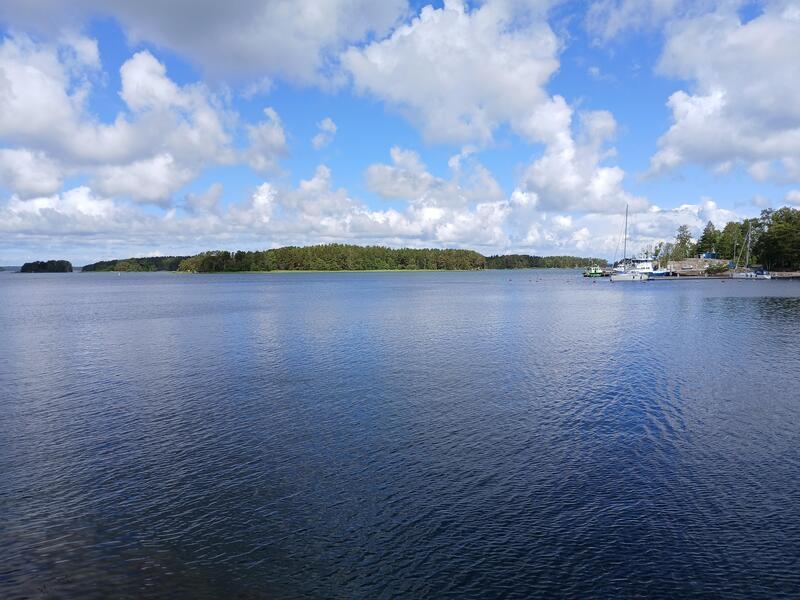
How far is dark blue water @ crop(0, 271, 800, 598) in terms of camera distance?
1420cm

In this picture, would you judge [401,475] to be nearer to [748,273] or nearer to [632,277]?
[632,277]

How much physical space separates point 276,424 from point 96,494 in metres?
8.78

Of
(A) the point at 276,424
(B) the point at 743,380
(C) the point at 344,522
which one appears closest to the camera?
(C) the point at 344,522

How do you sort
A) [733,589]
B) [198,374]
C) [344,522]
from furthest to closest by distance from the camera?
[198,374]
[344,522]
[733,589]

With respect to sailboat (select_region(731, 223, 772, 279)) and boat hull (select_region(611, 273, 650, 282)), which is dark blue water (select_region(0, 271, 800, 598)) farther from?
sailboat (select_region(731, 223, 772, 279))

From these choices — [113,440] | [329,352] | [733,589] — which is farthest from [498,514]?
[329,352]

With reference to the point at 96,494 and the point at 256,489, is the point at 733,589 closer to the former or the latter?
→ the point at 256,489

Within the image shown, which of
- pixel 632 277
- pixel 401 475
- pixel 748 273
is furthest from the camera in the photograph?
pixel 748 273

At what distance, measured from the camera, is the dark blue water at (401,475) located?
1420 centimetres

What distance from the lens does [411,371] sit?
125 feet

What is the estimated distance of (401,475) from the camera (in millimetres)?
20016

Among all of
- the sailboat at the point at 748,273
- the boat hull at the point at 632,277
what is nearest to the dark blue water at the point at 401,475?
the boat hull at the point at 632,277

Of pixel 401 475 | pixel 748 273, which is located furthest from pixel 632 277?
pixel 401 475

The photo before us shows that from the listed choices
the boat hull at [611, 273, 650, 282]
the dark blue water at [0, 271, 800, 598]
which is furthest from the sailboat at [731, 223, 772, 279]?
the dark blue water at [0, 271, 800, 598]
